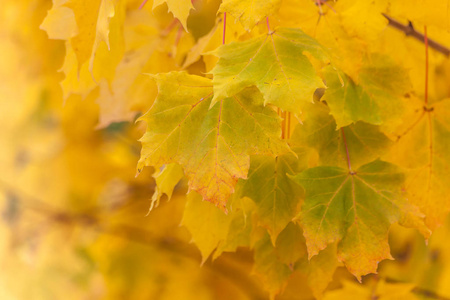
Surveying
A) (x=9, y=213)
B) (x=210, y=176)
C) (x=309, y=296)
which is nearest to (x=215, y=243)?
(x=210, y=176)

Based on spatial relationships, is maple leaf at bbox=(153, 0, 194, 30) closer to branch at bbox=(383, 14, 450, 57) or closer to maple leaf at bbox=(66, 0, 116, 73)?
maple leaf at bbox=(66, 0, 116, 73)

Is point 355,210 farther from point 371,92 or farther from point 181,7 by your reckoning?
point 181,7

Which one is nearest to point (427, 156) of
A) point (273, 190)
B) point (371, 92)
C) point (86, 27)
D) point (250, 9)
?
point (371, 92)

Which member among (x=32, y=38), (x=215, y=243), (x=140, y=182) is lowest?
(x=140, y=182)

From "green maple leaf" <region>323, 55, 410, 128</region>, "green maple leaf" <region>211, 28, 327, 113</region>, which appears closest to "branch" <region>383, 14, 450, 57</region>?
"green maple leaf" <region>323, 55, 410, 128</region>

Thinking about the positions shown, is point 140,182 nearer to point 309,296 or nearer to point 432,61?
point 309,296
